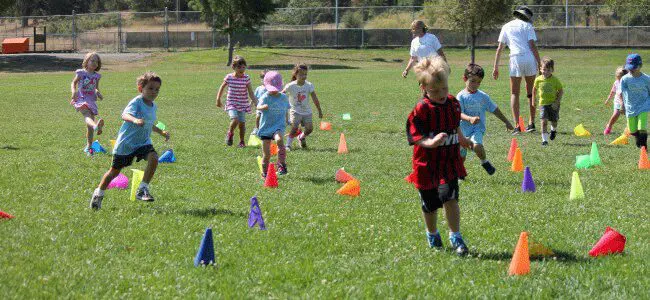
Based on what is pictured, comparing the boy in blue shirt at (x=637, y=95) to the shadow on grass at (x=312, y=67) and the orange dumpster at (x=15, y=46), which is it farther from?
the orange dumpster at (x=15, y=46)

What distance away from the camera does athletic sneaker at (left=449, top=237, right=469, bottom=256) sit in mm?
6625

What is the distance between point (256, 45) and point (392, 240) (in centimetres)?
5981

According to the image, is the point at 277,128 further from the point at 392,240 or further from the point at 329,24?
the point at 329,24

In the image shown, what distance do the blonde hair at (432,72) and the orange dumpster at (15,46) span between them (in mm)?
60411

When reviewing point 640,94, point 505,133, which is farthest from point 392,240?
point 505,133

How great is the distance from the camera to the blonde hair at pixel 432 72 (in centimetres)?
650

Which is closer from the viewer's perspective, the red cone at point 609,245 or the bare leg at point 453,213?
the red cone at point 609,245

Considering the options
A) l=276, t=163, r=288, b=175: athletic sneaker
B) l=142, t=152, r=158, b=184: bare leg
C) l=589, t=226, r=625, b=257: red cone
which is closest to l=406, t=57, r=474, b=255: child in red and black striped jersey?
l=589, t=226, r=625, b=257: red cone

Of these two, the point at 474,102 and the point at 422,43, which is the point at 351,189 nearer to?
the point at 474,102

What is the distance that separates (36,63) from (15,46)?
8.30 meters

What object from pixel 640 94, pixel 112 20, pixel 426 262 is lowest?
pixel 426 262

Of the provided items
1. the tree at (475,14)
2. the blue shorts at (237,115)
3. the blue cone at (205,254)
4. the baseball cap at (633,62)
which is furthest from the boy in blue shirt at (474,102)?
the tree at (475,14)

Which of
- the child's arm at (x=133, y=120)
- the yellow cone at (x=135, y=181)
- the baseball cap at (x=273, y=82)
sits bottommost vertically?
the yellow cone at (x=135, y=181)

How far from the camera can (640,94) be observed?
13.3 metres
